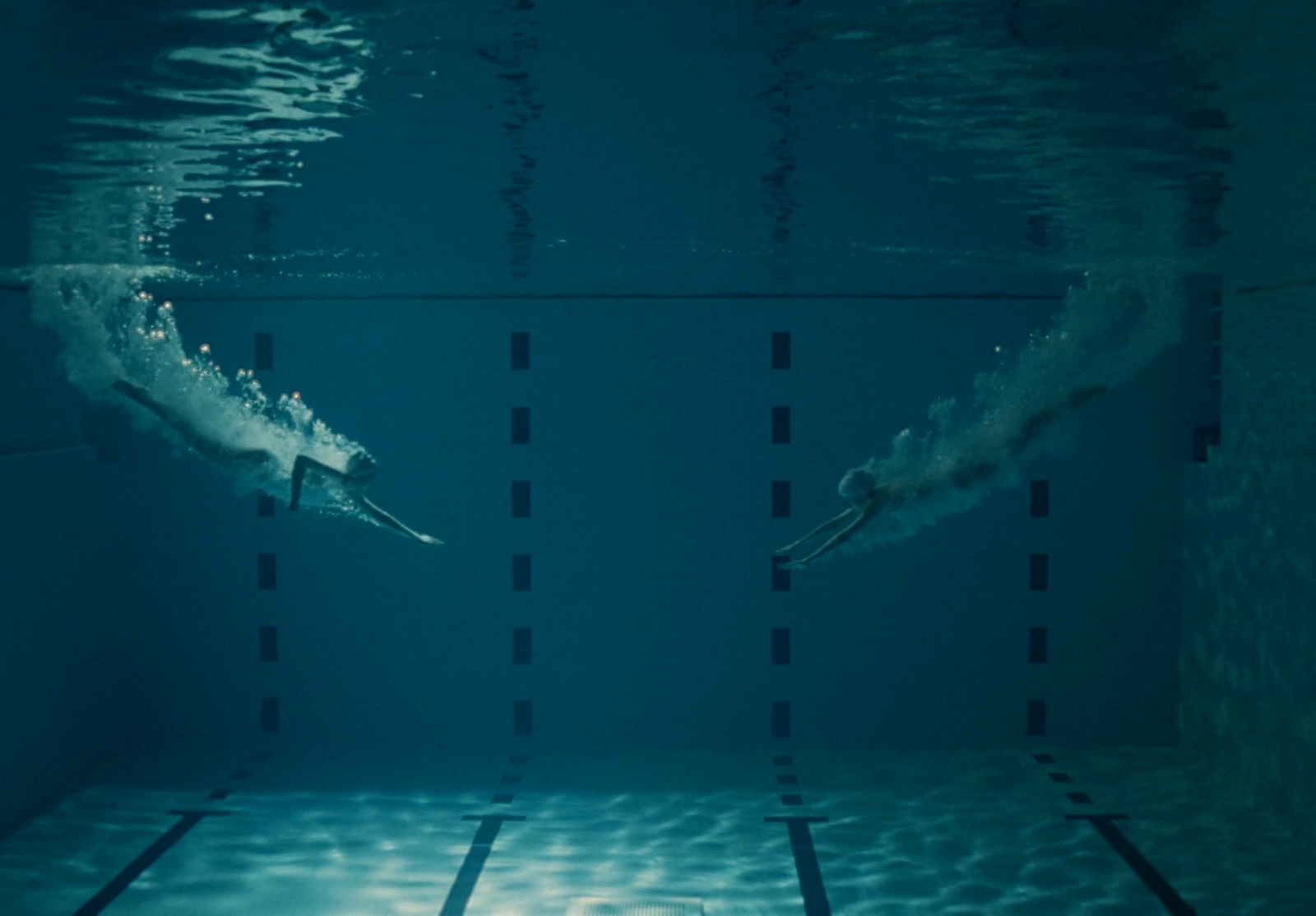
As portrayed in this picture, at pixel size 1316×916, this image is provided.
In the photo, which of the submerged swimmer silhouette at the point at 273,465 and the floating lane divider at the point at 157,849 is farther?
the submerged swimmer silhouette at the point at 273,465

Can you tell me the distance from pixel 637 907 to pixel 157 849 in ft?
11.6

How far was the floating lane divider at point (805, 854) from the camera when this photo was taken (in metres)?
6.84

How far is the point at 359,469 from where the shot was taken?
8.26m

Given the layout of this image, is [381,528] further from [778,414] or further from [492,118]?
[492,118]

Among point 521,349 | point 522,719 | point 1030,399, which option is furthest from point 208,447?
point 1030,399

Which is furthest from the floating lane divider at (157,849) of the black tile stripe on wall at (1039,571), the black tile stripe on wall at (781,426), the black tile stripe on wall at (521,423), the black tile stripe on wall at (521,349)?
the black tile stripe on wall at (1039,571)

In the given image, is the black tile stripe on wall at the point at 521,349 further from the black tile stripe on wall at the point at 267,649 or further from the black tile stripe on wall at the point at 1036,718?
the black tile stripe on wall at the point at 1036,718

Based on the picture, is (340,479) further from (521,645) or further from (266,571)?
(521,645)

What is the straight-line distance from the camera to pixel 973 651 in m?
10.2

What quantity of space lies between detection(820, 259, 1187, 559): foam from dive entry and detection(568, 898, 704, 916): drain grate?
3186 millimetres

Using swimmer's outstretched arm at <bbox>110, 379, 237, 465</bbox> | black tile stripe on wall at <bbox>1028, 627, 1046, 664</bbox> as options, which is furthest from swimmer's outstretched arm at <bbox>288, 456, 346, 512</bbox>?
black tile stripe on wall at <bbox>1028, 627, 1046, 664</bbox>

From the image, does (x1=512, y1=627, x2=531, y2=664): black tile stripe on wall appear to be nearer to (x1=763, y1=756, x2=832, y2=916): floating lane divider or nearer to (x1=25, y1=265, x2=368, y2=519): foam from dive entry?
(x1=25, y1=265, x2=368, y2=519): foam from dive entry

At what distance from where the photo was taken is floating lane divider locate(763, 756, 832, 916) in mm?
6844

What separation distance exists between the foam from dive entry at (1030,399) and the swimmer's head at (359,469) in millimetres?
3554
